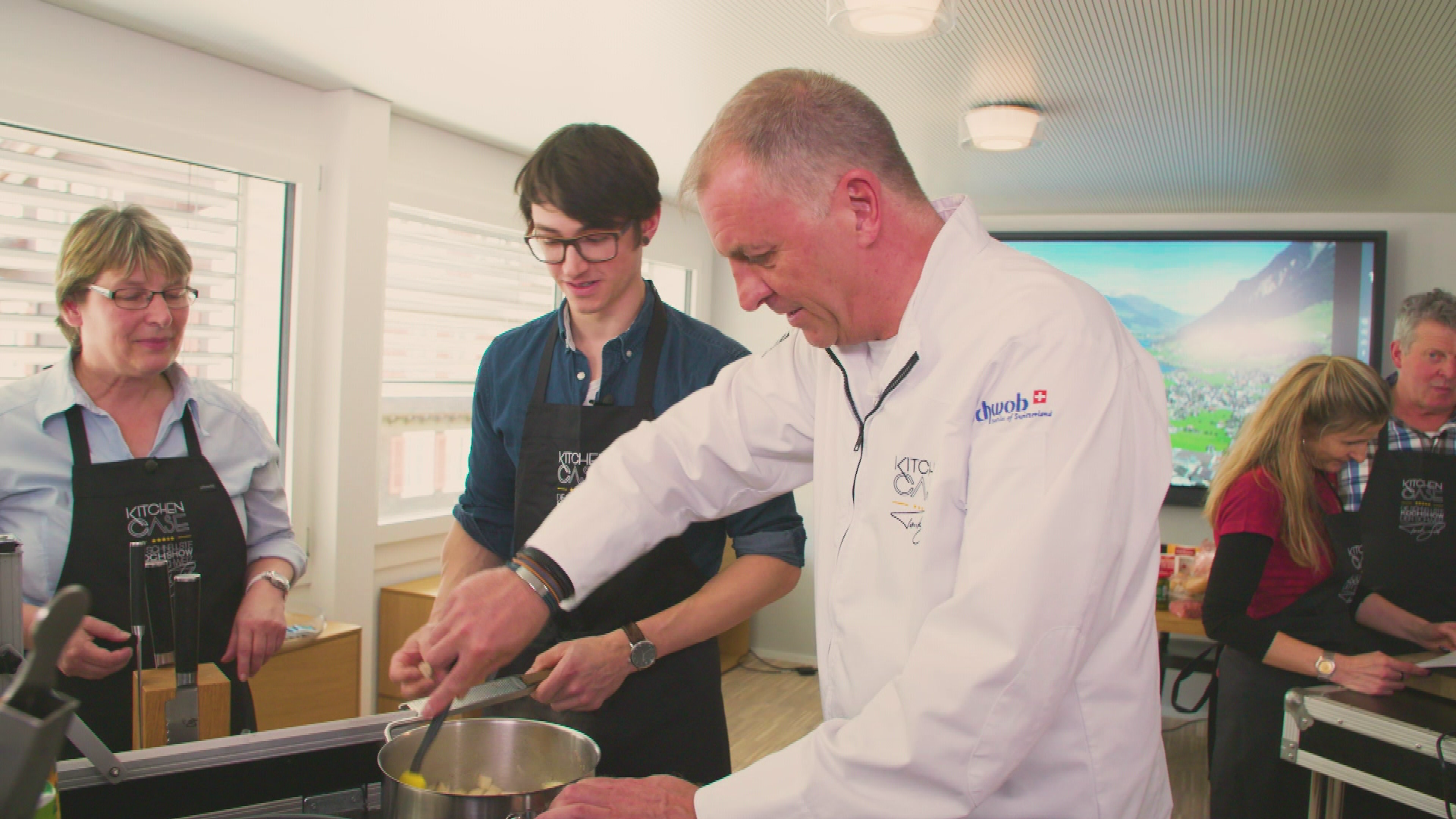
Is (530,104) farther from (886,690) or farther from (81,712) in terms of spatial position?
(886,690)

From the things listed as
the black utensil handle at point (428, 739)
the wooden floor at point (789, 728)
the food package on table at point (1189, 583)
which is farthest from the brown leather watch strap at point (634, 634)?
the food package on table at point (1189, 583)

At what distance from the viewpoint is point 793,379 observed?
54.1 inches

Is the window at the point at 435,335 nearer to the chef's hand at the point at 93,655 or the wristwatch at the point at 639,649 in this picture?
the chef's hand at the point at 93,655

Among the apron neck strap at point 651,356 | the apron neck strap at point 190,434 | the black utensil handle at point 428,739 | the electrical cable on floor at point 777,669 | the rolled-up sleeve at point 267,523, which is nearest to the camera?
the black utensil handle at point 428,739

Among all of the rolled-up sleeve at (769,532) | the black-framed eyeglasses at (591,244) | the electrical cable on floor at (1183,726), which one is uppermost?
the black-framed eyeglasses at (591,244)

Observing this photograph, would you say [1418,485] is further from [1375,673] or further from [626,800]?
[626,800]

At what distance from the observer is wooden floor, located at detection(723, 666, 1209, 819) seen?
4176 mm

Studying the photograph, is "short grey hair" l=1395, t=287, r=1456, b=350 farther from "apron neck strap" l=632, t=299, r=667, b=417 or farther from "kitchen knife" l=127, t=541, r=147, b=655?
"kitchen knife" l=127, t=541, r=147, b=655

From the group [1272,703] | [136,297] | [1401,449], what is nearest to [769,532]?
[136,297]

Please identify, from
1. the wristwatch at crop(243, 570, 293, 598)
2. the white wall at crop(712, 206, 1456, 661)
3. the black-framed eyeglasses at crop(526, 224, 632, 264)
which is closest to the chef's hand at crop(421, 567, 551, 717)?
the black-framed eyeglasses at crop(526, 224, 632, 264)

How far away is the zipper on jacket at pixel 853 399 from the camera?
1.08 meters

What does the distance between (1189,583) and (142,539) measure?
152 inches

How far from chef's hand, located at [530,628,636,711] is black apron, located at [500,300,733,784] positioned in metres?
0.08

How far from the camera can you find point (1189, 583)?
13.6ft
